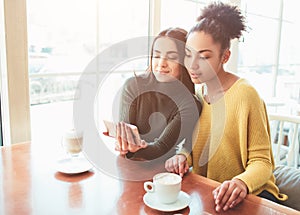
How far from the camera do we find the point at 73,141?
41.3 inches

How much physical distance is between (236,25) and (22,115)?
0.98 meters

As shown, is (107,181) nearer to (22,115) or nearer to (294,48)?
(22,115)

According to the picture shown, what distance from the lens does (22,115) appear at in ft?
4.52

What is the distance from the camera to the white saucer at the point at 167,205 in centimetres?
77

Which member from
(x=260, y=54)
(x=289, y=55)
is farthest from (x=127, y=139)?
(x=289, y=55)

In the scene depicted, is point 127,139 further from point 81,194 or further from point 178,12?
point 178,12

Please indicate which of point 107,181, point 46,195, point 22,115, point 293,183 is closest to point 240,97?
point 293,183

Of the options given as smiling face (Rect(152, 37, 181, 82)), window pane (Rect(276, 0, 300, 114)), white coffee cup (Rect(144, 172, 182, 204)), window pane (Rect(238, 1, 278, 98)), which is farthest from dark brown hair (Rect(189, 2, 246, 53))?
window pane (Rect(276, 0, 300, 114))

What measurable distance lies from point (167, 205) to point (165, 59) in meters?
0.55

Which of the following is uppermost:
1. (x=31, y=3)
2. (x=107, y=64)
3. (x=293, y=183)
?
(x=31, y=3)

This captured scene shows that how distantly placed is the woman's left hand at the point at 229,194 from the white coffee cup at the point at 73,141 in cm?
49

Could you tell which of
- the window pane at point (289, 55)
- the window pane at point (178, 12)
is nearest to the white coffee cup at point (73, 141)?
the window pane at point (178, 12)

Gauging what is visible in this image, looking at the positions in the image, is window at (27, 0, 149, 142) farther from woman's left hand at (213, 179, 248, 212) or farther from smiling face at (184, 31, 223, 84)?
woman's left hand at (213, 179, 248, 212)

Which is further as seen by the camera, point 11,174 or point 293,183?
point 293,183
